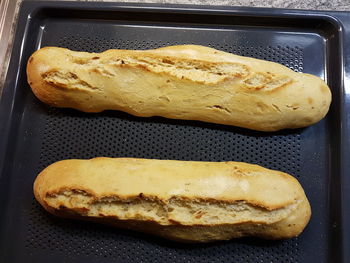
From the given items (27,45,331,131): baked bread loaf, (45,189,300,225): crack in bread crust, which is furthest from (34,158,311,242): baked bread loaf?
(27,45,331,131): baked bread loaf

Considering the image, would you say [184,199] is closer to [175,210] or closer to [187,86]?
[175,210]

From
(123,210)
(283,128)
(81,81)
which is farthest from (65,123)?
(283,128)

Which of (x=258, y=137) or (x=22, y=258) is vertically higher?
(x=258, y=137)

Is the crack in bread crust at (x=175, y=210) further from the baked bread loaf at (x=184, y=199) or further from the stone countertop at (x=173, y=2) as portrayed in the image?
the stone countertop at (x=173, y=2)

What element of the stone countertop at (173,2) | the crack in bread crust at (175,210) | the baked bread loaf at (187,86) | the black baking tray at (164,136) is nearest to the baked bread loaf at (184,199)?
the crack in bread crust at (175,210)

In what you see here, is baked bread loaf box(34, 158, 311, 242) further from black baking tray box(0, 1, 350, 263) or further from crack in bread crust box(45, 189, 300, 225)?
black baking tray box(0, 1, 350, 263)

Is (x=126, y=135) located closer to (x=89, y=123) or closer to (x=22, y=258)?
(x=89, y=123)
